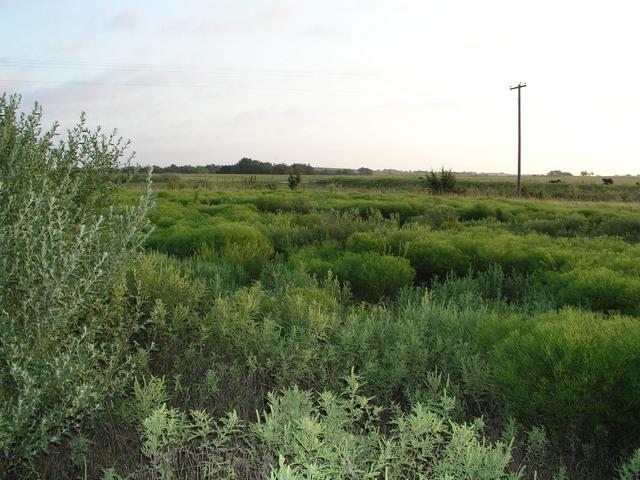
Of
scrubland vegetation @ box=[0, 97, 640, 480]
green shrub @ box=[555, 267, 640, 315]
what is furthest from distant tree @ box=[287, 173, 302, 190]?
scrubland vegetation @ box=[0, 97, 640, 480]

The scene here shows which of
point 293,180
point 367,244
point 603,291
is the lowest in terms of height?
point 603,291

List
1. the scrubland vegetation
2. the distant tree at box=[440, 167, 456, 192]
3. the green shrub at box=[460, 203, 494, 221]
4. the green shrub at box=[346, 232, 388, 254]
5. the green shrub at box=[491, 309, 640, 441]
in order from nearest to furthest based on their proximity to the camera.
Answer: the scrubland vegetation → the green shrub at box=[491, 309, 640, 441] → the green shrub at box=[346, 232, 388, 254] → the green shrub at box=[460, 203, 494, 221] → the distant tree at box=[440, 167, 456, 192]

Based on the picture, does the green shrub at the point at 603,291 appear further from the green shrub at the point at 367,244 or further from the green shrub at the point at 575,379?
the green shrub at the point at 367,244

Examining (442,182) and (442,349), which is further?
(442,182)

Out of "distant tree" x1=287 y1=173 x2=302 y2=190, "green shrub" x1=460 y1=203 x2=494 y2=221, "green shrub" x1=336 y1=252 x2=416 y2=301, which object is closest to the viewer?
"green shrub" x1=336 y1=252 x2=416 y2=301

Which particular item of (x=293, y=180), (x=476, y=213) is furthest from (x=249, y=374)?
(x=293, y=180)

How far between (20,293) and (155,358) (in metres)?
1.96

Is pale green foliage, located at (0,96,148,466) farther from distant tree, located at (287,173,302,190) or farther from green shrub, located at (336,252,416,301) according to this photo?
distant tree, located at (287,173,302,190)

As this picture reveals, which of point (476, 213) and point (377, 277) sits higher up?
point (476, 213)

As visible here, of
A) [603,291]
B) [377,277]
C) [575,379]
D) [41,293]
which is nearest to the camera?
[41,293]

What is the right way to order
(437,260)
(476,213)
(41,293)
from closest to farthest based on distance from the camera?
1. (41,293)
2. (437,260)
3. (476,213)

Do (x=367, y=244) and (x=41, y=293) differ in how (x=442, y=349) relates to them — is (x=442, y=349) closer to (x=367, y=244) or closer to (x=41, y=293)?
(x=41, y=293)

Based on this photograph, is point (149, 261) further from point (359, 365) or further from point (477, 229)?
point (477, 229)

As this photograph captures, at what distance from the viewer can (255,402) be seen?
425cm
